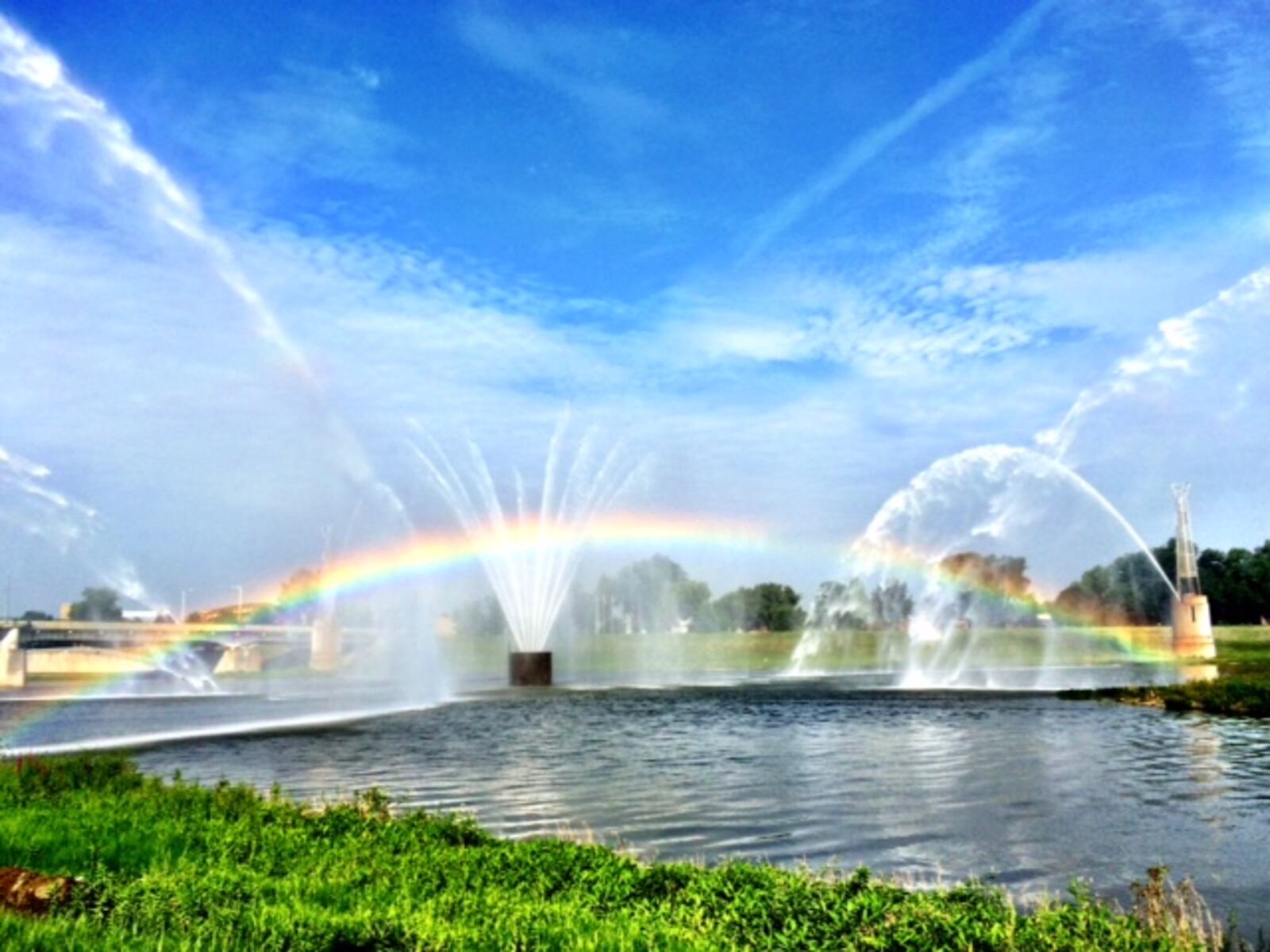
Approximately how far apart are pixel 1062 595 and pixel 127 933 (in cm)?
14696

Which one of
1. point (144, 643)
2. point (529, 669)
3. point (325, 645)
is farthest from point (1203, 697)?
point (144, 643)

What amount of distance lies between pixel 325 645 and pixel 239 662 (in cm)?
1855

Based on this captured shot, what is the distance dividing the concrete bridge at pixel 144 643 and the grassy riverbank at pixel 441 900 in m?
107

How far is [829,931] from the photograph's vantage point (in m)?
10.4

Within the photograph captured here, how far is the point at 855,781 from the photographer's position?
2794 cm

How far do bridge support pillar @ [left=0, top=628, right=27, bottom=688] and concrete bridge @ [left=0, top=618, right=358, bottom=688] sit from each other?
5.53 ft

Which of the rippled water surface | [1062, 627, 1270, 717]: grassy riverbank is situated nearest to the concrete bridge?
the rippled water surface

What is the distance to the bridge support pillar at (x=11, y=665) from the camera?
102000 millimetres

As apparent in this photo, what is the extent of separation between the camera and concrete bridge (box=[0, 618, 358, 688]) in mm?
120812

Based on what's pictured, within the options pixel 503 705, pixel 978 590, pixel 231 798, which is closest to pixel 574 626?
pixel 503 705

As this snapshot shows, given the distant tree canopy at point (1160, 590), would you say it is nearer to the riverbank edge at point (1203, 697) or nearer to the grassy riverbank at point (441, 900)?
the riverbank edge at point (1203, 697)

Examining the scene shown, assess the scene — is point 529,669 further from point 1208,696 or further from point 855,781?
point 855,781

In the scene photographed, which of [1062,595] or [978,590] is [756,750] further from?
[1062,595]

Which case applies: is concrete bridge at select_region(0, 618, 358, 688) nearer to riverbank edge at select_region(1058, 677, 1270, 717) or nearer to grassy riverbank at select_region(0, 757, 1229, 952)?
riverbank edge at select_region(1058, 677, 1270, 717)
